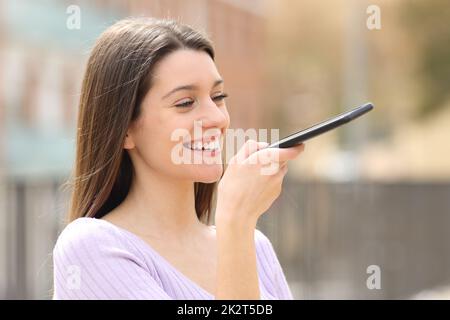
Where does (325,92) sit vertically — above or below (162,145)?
above

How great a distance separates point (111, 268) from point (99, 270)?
28mm

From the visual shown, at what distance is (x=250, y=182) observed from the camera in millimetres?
1992

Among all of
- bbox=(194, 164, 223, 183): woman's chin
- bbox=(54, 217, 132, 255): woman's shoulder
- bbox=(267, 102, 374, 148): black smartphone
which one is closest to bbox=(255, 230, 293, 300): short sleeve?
bbox=(194, 164, 223, 183): woman's chin

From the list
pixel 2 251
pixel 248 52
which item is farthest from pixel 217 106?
pixel 248 52

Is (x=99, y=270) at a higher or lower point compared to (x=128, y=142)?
lower

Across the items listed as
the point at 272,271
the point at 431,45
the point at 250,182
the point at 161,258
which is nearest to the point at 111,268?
the point at 161,258

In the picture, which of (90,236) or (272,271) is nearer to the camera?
(90,236)

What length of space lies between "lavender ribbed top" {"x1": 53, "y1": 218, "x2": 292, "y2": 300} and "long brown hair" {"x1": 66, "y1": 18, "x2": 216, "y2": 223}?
167mm

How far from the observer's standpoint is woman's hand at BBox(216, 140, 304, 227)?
6.43 ft

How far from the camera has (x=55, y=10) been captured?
72.5 feet

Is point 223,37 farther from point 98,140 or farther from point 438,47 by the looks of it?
point 98,140

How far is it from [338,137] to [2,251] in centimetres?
2884

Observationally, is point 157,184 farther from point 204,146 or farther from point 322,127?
point 322,127

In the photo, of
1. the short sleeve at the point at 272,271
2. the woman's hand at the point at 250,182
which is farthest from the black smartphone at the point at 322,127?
the short sleeve at the point at 272,271
